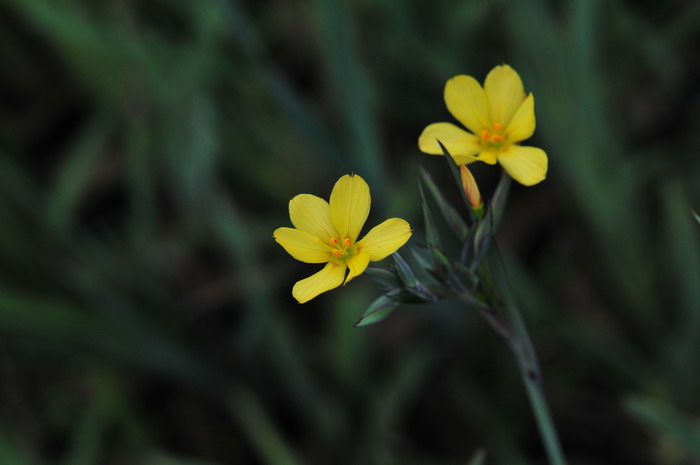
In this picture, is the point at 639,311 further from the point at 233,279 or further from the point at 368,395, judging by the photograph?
the point at 233,279

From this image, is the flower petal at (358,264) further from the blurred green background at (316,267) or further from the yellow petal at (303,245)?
the blurred green background at (316,267)

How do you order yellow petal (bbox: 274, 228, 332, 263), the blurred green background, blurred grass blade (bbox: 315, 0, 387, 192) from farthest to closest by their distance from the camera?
the blurred green background, blurred grass blade (bbox: 315, 0, 387, 192), yellow petal (bbox: 274, 228, 332, 263)

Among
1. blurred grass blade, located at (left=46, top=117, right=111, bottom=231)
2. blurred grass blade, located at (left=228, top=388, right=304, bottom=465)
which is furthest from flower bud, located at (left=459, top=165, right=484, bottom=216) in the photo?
blurred grass blade, located at (left=46, top=117, right=111, bottom=231)

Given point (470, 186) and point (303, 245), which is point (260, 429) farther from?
point (470, 186)

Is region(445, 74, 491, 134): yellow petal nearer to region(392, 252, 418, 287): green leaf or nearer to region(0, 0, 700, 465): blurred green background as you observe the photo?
region(392, 252, 418, 287): green leaf

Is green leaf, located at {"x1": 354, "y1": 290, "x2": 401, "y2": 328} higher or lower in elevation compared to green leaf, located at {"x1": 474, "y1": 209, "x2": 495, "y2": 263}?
lower

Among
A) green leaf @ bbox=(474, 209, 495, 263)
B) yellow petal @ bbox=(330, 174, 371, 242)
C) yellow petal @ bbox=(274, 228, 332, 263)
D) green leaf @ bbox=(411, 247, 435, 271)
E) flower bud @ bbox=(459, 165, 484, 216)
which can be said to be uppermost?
flower bud @ bbox=(459, 165, 484, 216)

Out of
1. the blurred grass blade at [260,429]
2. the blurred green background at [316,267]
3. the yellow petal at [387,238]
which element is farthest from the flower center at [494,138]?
the blurred grass blade at [260,429]

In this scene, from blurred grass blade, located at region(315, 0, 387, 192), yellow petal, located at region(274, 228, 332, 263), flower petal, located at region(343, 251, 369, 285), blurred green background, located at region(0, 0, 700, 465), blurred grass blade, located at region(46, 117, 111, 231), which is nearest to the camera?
flower petal, located at region(343, 251, 369, 285)

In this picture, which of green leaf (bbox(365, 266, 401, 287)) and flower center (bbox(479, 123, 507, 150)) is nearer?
green leaf (bbox(365, 266, 401, 287))
